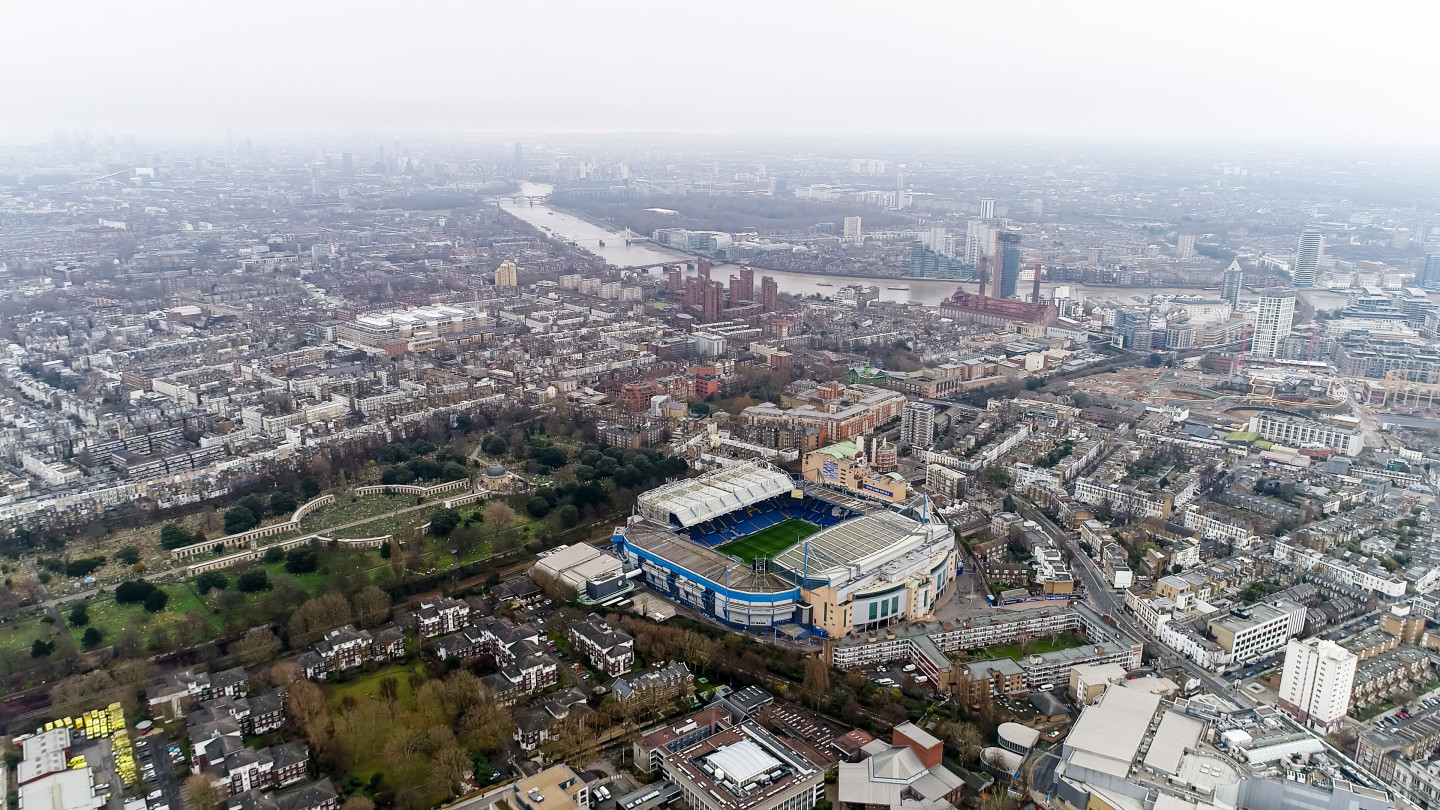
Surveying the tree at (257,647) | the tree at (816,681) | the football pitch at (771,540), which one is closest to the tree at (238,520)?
the tree at (257,647)

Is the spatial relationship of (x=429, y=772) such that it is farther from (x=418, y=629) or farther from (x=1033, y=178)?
(x=1033, y=178)

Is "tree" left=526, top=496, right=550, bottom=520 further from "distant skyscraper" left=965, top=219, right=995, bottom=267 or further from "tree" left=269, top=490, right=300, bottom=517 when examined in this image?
"distant skyscraper" left=965, top=219, right=995, bottom=267

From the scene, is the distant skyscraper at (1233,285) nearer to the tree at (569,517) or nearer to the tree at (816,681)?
the tree at (569,517)

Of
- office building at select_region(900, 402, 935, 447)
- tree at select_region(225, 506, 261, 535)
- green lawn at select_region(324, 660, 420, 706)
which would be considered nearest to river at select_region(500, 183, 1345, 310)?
office building at select_region(900, 402, 935, 447)

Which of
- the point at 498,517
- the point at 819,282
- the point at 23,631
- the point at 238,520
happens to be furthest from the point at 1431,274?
the point at 23,631

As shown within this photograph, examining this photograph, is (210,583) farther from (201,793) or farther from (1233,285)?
(1233,285)

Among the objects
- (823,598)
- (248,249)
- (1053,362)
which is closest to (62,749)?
(823,598)
